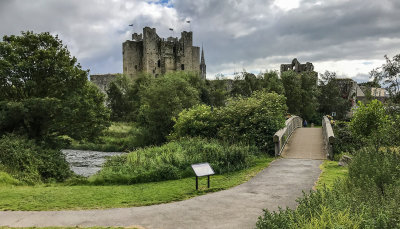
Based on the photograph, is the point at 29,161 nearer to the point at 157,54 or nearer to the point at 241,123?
the point at 241,123

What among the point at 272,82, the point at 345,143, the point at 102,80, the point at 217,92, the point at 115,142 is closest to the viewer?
the point at 345,143

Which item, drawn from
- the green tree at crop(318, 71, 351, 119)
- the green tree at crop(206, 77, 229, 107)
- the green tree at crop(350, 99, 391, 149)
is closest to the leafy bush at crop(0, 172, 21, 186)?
the green tree at crop(350, 99, 391, 149)

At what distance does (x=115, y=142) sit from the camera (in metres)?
46.9

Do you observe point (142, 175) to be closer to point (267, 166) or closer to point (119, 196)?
point (119, 196)

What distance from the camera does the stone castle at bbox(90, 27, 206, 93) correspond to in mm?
70875

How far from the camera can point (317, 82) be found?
64.9m

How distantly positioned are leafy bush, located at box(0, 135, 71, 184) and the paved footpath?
7848 millimetres

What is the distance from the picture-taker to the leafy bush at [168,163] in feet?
43.3

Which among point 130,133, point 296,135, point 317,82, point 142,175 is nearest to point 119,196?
point 142,175

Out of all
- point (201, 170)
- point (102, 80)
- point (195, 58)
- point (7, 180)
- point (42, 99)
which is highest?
point (195, 58)

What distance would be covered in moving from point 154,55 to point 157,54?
92cm

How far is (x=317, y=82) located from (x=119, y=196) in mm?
60028

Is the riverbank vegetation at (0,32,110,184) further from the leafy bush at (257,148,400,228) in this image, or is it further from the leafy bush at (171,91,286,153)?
the leafy bush at (257,148,400,228)

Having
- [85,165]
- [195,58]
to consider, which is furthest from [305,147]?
[195,58]
